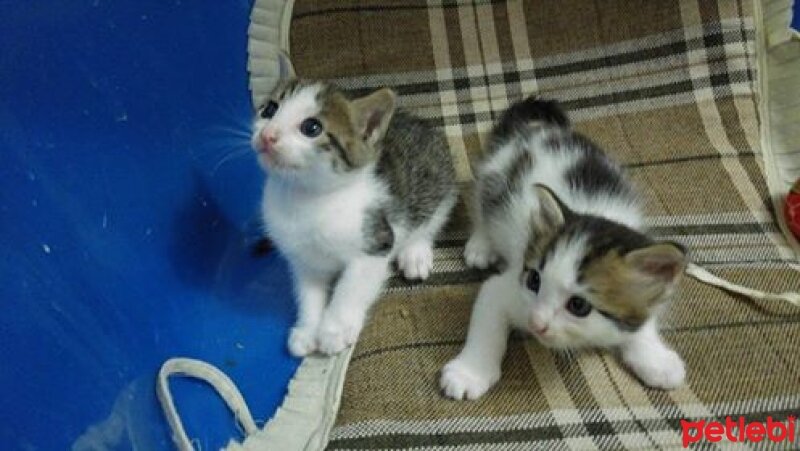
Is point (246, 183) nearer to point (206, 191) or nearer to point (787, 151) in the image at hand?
point (206, 191)

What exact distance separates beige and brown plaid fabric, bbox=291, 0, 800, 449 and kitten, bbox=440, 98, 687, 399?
0.07m

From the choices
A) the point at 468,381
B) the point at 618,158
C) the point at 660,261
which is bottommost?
the point at 468,381

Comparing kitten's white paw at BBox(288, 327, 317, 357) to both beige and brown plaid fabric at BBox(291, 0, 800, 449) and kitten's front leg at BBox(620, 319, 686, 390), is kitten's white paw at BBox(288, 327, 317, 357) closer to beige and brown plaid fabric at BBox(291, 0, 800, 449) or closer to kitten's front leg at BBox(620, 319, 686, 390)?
beige and brown plaid fabric at BBox(291, 0, 800, 449)

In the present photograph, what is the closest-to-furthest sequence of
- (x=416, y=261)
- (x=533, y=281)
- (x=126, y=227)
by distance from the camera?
(x=533, y=281), (x=126, y=227), (x=416, y=261)

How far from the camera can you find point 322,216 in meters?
1.44

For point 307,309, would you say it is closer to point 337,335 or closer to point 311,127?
point 337,335

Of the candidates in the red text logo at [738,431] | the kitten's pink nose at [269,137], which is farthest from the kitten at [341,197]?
the red text logo at [738,431]

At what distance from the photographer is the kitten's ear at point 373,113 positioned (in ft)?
4.47

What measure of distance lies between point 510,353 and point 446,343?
13 cm

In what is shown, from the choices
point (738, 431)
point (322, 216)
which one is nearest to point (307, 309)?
point (322, 216)

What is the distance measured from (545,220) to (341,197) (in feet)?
1.44

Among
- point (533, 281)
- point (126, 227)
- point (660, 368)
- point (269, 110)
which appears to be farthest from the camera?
point (126, 227)

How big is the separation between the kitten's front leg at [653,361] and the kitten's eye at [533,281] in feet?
0.81

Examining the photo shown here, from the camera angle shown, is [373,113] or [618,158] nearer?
[373,113]
